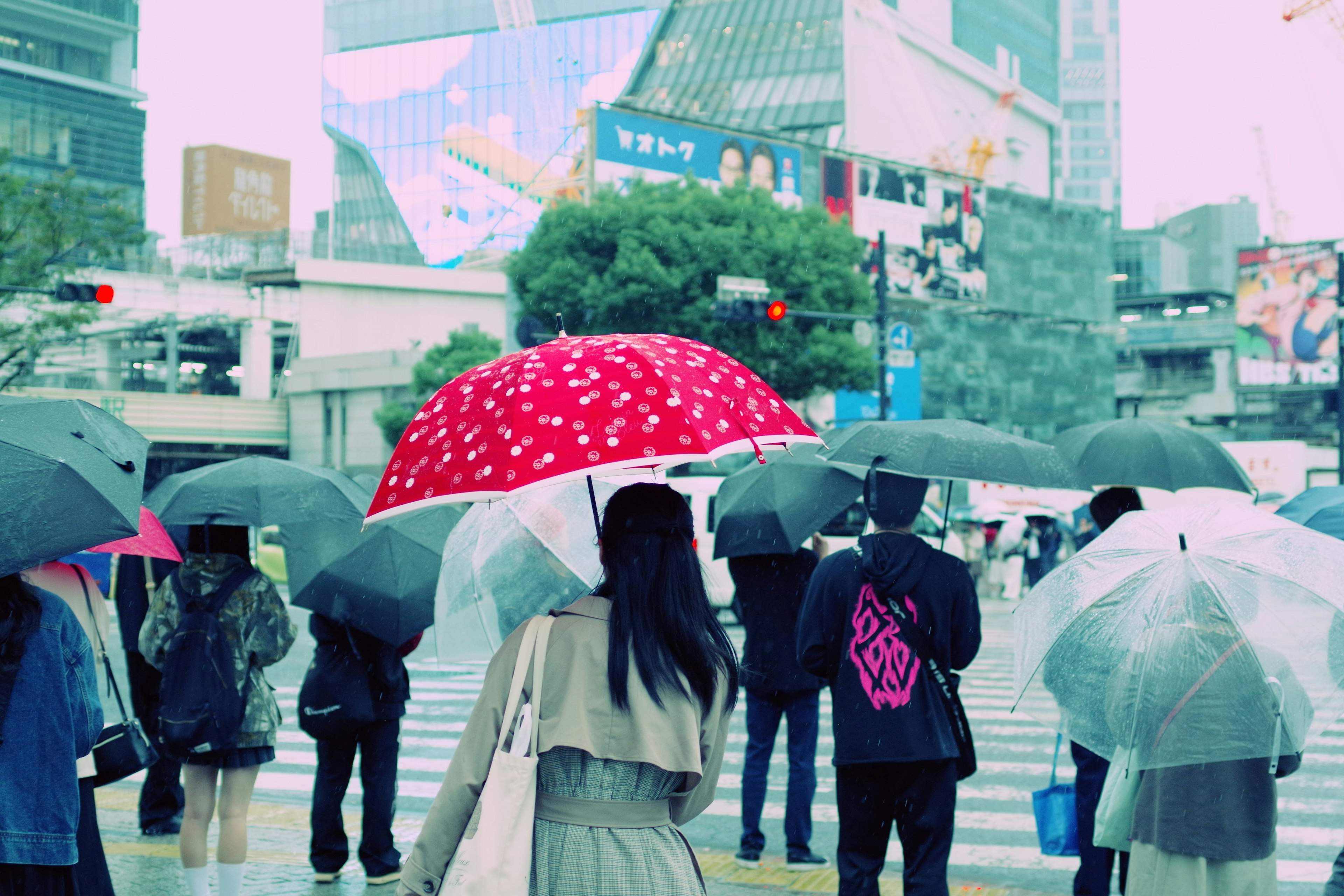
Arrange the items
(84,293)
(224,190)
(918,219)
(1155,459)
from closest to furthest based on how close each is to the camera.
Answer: (1155,459), (84,293), (918,219), (224,190)

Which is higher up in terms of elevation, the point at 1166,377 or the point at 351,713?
the point at 1166,377

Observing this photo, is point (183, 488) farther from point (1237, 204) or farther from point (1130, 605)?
point (1237, 204)

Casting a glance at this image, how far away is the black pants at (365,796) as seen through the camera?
5703 mm

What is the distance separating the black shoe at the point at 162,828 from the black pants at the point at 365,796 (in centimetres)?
130

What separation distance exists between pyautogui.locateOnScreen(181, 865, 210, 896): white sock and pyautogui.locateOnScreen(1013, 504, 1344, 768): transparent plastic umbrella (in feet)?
10.4

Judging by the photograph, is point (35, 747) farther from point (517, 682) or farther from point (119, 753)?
point (517, 682)

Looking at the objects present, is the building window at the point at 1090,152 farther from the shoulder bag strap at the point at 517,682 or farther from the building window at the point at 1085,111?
the shoulder bag strap at the point at 517,682

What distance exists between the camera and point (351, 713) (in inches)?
218

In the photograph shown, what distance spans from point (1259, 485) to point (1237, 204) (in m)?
70.5

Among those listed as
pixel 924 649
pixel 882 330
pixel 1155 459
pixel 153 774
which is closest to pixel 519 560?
pixel 924 649

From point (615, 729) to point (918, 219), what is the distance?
48.4 meters

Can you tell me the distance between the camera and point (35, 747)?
3.13 metres

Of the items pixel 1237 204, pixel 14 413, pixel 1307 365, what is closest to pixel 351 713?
pixel 14 413

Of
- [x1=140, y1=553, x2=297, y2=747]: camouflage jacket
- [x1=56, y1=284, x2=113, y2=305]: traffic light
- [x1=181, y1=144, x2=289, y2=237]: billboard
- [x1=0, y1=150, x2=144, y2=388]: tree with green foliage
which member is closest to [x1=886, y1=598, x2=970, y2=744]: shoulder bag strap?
[x1=140, y1=553, x2=297, y2=747]: camouflage jacket
